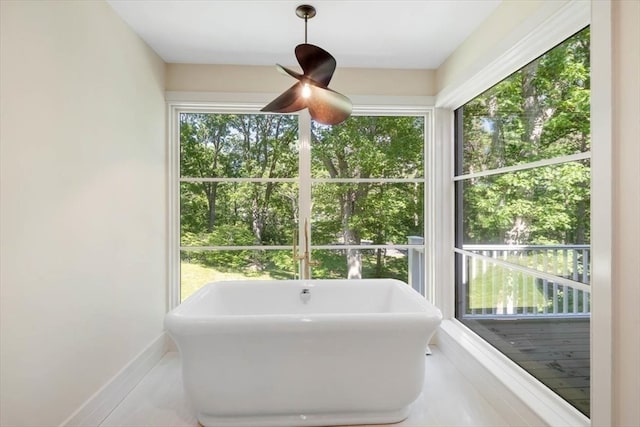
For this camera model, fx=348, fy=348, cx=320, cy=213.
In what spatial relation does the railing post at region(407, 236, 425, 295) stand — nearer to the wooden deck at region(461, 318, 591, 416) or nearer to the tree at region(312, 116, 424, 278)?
the tree at region(312, 116, 424, 278)

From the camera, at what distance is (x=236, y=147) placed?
121 inches

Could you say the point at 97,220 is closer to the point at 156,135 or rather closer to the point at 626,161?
the point at 156,135

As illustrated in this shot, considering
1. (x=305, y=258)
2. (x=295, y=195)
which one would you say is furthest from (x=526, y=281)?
(x=295, y=195)

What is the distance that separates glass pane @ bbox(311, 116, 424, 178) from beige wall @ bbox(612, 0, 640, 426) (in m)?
1.87

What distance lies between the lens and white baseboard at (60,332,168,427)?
5.90 feet

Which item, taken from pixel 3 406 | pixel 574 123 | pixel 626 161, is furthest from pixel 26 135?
pixel 574 123

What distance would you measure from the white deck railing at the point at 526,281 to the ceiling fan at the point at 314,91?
1358mm

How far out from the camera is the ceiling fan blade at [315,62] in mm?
1831

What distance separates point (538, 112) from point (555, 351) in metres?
1.28

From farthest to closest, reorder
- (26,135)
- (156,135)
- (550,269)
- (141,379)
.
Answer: (156,135)
(141,379)
(550,269)
(26,135)

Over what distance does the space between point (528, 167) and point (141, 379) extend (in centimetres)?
283

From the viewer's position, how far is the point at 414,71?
301 centimetres

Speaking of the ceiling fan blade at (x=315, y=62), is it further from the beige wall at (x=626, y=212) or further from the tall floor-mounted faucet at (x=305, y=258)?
the tall floor-mounted faucet at (x=305, y=258)

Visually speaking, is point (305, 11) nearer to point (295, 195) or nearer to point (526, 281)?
point (295, 195)
